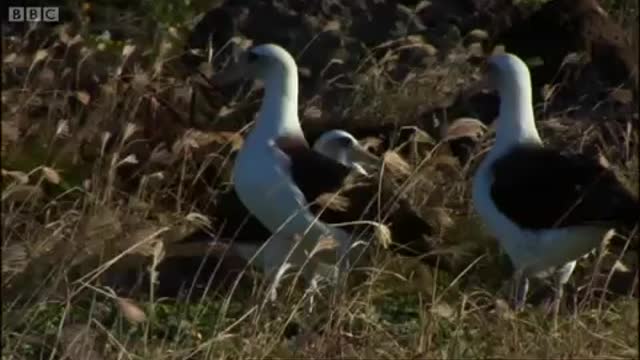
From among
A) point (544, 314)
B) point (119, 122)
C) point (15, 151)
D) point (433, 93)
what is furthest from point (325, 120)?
point (544, 314)

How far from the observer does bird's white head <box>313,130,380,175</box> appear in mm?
6738

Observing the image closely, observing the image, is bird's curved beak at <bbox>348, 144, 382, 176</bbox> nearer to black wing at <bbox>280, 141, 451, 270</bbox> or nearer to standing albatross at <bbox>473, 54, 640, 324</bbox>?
black wing at <bbox>280, 141, 451, 270</bbox>

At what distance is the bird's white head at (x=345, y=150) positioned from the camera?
674cm

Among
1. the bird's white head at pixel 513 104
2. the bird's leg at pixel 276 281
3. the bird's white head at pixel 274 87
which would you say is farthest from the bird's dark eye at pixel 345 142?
the bird's leg at pixel 276 281

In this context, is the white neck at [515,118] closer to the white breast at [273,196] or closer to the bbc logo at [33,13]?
the white breast at [273,196]

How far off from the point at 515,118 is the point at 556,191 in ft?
1.78

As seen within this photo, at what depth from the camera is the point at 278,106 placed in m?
6.65

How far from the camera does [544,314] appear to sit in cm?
544

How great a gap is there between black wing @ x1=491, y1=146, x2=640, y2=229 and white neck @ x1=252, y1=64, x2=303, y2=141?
799 mm

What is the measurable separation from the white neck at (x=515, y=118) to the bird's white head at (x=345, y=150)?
0.50 meters

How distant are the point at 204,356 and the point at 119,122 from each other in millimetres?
2012

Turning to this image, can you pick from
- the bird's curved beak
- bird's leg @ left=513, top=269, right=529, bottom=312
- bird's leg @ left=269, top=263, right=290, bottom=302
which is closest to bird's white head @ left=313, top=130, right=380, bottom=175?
the bird's curved beak

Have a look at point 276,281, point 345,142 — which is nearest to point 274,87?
point 345,142

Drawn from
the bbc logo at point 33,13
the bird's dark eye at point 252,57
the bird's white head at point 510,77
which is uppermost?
the bird's white head at point 510,77
